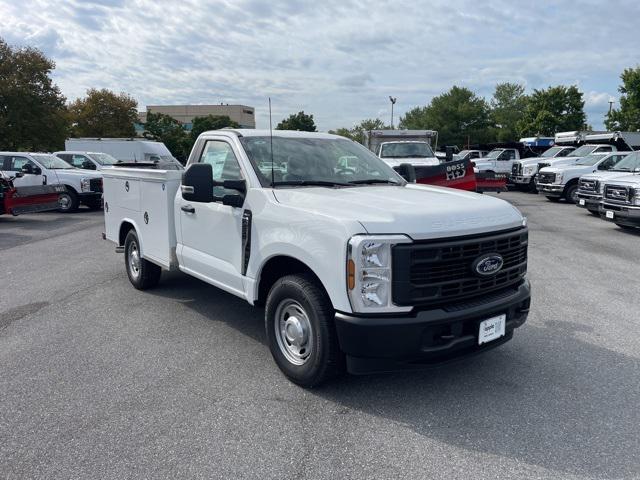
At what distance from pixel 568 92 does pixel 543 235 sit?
169 ft

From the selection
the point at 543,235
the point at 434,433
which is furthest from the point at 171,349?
the point at 543,235

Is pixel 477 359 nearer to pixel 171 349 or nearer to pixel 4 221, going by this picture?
pixel 171 349

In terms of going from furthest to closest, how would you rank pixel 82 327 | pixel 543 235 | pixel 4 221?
pixel 4 221 < pixel 543 235 < pixel 82 327

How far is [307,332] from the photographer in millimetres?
3914

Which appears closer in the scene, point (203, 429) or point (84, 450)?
point (84, 450)

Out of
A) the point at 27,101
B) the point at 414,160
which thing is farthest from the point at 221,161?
the point at 27,101

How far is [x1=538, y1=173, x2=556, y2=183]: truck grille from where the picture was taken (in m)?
18.4

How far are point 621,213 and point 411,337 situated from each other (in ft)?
32.5

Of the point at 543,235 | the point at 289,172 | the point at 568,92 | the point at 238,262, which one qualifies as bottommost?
the point at 543,235

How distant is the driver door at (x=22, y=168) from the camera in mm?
15492

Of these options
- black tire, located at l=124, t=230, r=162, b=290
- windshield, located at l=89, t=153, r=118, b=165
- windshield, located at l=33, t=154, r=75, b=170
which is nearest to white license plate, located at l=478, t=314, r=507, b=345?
black tire, located at l=124, t=230, r=162, b=290

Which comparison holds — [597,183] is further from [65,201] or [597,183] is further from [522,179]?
[65,201]

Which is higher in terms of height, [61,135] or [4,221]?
[61,135]

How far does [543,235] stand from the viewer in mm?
11539
